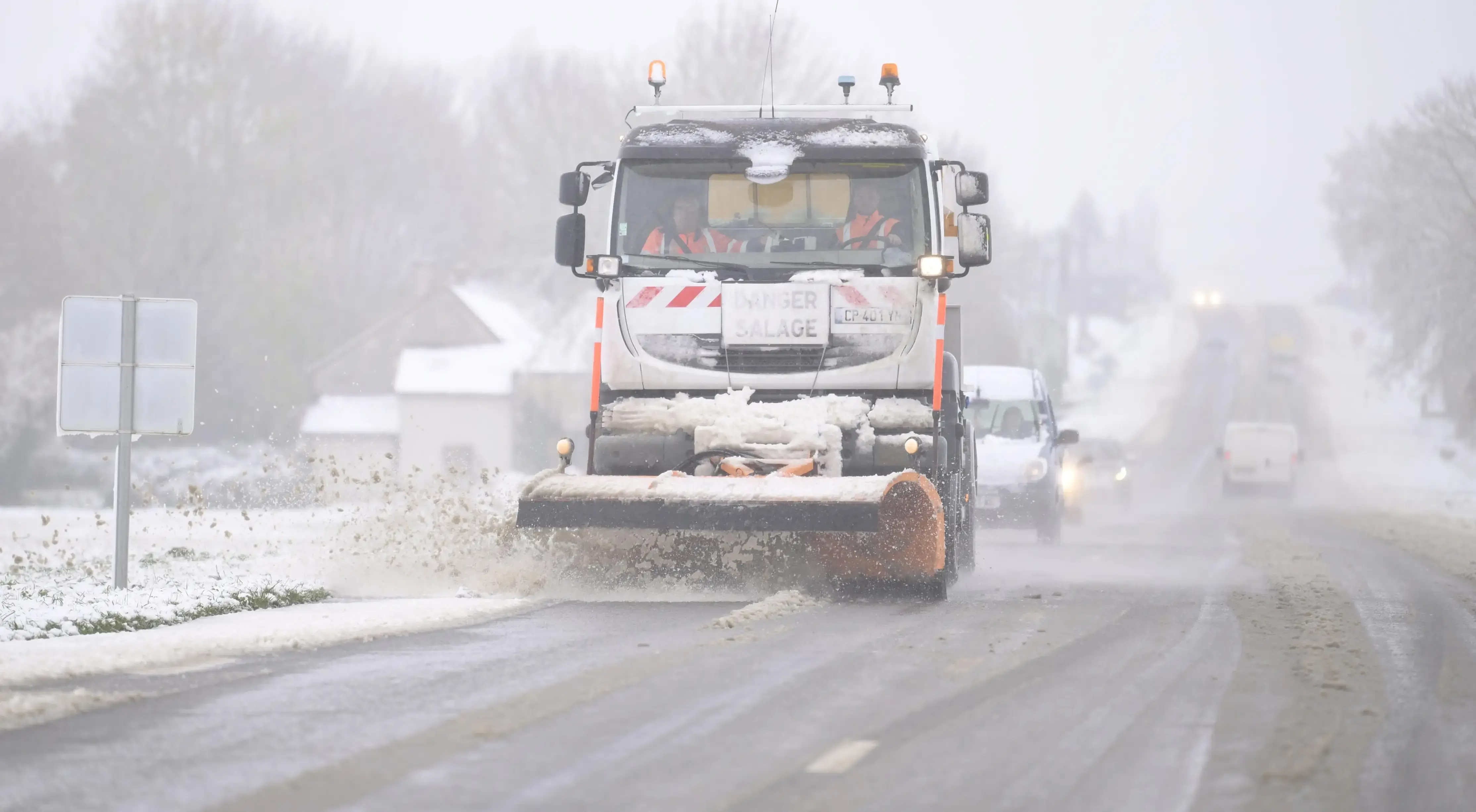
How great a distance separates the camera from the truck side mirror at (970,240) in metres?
11.5

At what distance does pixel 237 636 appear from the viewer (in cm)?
874

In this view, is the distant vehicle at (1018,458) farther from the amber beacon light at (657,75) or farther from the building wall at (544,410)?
the building wall at (544,410)

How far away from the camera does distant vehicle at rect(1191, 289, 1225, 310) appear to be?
13150cm

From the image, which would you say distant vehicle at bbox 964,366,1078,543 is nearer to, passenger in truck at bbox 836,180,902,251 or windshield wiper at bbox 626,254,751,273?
passenger in truck at bbox 836,180,902,251

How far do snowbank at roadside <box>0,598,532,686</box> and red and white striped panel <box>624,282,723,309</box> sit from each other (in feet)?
6.90

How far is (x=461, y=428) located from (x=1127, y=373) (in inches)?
1833

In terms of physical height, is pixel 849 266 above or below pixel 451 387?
above

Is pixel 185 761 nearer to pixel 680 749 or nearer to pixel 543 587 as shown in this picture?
pixel 680 749

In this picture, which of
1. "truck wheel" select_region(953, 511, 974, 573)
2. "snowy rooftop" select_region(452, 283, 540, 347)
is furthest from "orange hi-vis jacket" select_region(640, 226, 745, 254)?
"snowy rooftop" select_region(452, 283, 540, 347)

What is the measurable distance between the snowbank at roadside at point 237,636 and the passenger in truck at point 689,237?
252 centimetres

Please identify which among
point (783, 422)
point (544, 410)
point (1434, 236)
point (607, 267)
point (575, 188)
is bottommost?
point (544, 410)

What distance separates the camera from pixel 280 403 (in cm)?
5853

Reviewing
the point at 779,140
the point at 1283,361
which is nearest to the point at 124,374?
the point at 779,140

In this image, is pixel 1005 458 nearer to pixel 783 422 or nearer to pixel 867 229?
pixel 867 229
